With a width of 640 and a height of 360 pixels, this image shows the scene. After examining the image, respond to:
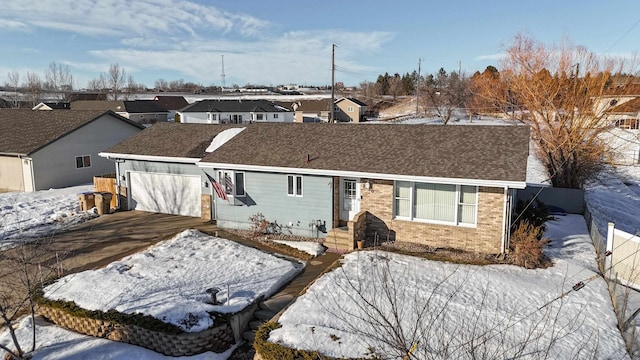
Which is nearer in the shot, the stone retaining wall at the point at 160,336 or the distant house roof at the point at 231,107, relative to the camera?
the stone retaining wall at the point at 160,336

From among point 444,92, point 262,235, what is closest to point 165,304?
point 262,235

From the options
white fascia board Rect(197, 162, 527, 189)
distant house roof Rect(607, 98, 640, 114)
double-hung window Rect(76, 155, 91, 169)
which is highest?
distant house roof Rect(607, 98, 640, 114)

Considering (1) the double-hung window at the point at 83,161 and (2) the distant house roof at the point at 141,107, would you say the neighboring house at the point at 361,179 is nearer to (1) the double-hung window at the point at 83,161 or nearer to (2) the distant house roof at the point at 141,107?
(1) the double-hung window at the point at 83,161

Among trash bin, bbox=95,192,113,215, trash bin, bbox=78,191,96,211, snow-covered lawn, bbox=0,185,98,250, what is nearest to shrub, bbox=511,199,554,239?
trash bin, bbox=95,192,113,215

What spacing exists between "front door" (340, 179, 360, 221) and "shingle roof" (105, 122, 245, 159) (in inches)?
265

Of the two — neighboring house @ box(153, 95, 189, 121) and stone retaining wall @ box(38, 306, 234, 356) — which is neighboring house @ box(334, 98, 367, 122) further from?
stone retaining wall @ box(38, 306, 234, 356)

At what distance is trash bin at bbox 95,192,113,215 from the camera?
20.5m

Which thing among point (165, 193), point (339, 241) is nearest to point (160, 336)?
point (339, 241)

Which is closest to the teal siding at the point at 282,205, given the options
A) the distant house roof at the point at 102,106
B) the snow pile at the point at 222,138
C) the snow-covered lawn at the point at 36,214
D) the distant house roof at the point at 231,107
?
the snow pile at the point at 222,138

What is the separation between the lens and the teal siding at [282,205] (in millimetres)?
16281

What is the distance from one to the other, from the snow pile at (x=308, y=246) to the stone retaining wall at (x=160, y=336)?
208 inches

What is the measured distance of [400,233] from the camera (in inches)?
611

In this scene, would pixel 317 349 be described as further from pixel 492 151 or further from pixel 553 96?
pixel 553 96

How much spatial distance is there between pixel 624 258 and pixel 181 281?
1275 centimetres
